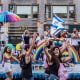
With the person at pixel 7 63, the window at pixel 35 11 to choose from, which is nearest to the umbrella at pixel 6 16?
the person at pixel 7 63

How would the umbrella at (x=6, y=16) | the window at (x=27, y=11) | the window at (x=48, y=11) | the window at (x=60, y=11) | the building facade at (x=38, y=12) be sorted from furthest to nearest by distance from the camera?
the window at (x=60, y=11) < the window at (x=27, y=11) < the window at (x=48, y=11) < the building facade at (x=38, y=12) < the umbrella at (x=6, y=16)

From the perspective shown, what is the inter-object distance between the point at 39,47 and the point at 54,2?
15.9m

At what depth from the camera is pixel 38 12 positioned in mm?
23578

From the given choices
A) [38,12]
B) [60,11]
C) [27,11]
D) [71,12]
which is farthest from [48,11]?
[71,12]

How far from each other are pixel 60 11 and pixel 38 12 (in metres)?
2.31

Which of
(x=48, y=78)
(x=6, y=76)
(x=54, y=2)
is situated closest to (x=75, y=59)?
(x=6, y=76)

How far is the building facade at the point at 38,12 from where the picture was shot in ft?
74.3

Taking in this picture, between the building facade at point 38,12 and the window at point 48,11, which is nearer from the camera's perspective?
the building facade at point 38,12

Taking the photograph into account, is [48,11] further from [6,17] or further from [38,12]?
[6,17]

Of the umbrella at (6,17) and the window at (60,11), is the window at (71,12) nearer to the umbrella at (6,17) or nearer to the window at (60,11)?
the window at (60,11)

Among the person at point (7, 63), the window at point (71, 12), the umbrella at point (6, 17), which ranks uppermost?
the window at point (71, 12)

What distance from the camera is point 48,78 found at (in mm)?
5133

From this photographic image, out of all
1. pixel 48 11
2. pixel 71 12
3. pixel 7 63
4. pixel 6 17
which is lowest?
pixel 7 63

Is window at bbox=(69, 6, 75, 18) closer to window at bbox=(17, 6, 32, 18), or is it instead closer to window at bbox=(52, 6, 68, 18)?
window at bbox=(52, 6, 68, 18)
